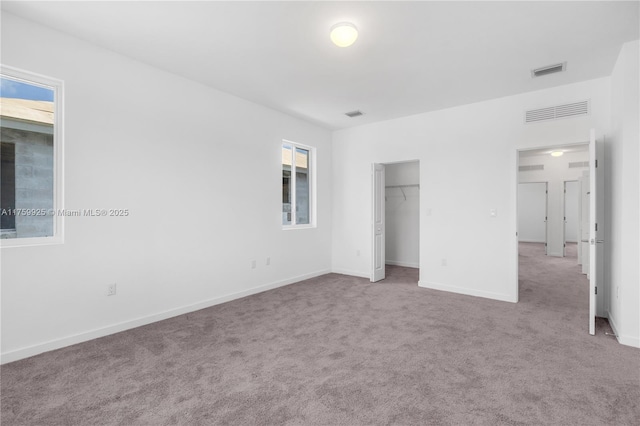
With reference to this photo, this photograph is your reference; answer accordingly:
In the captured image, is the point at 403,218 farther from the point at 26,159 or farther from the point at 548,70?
the point at 26,159

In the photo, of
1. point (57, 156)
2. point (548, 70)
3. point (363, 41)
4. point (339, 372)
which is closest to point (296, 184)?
point (363, 41)

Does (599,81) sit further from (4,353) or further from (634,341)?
(4,353)

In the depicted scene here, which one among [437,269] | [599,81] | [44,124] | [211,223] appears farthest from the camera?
[437,269]

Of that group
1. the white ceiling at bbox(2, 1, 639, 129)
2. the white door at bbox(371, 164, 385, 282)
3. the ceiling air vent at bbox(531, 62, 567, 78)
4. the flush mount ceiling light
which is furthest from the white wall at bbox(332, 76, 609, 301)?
the flush mount ceiling light

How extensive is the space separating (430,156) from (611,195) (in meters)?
2.35

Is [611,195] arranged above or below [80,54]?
below

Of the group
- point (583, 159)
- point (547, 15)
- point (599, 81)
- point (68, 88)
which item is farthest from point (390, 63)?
point (583, 159)

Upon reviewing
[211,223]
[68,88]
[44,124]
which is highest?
[68,88]

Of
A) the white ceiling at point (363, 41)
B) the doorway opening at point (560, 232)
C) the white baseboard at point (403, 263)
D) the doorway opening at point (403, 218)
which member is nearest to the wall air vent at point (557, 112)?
the white ceiling at point (363, 41)

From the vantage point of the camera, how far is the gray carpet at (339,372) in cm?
196

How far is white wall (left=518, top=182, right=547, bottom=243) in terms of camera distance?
10812 millimetres

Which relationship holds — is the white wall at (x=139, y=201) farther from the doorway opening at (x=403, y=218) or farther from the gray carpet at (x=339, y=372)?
the doorway opening at (x=403, y=218)

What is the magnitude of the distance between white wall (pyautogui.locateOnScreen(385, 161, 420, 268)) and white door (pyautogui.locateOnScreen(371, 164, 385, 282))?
4.97ft

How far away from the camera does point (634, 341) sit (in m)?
2.92
